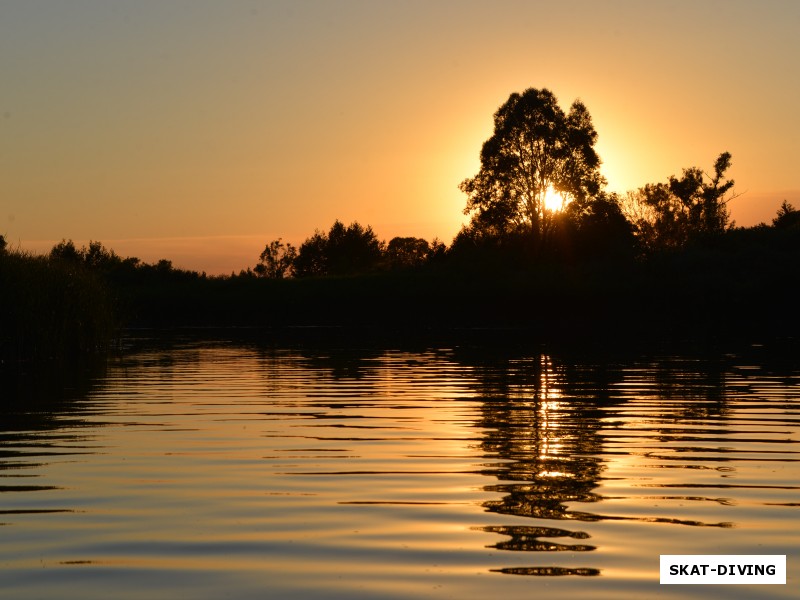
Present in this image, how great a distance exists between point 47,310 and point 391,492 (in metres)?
22.7

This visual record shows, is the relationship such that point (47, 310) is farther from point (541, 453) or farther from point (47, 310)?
point (541, 453)

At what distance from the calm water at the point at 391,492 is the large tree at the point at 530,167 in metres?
62.2

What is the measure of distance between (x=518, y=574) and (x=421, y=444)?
695cm

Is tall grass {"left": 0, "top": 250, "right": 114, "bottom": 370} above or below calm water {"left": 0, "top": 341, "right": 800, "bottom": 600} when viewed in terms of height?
above

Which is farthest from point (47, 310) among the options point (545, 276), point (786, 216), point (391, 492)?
point (786, 216)

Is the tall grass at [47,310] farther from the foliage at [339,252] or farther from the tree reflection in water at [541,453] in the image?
the foliage at [339,252]

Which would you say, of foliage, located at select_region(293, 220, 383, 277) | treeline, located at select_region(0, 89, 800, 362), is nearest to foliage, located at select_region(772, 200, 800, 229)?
treeline, located at select_region(0, 89, 800, 362)

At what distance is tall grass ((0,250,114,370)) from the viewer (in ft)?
97.6

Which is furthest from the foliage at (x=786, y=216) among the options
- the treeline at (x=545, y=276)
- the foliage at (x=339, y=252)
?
the foliage at (x=339, y=252)

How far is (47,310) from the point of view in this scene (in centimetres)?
3095

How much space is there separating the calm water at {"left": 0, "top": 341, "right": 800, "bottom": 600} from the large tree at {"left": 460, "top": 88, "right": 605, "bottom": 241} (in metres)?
62.2

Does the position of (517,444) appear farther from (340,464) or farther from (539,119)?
(539,119)

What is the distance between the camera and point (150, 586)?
7156mm

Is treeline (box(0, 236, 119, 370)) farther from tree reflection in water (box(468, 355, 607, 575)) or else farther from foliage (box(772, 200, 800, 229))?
foliage (box(772, 200, 800, 229))
